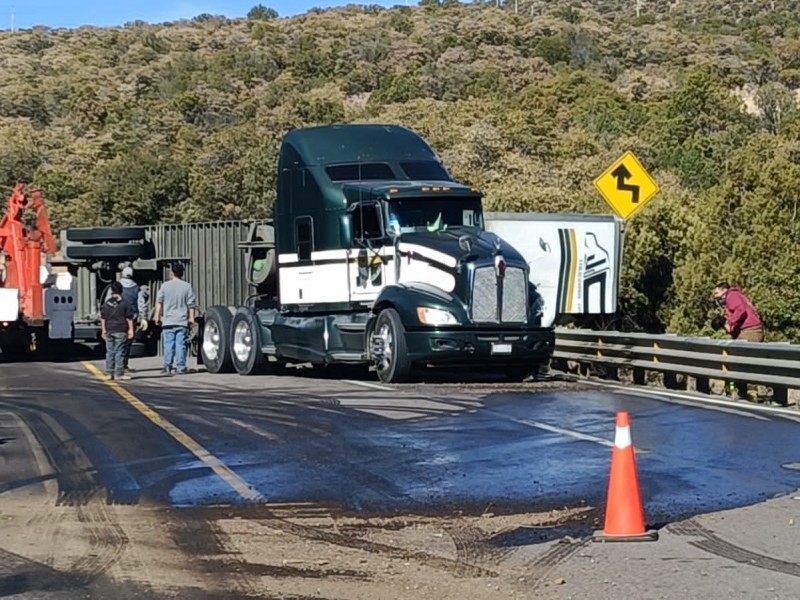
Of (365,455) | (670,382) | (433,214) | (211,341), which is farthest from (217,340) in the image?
(365,455)

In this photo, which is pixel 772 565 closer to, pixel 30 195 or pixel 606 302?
pixel 606 302

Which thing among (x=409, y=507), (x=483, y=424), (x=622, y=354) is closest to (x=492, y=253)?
(x=622, y=354)

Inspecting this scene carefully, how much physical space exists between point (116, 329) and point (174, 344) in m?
1.38

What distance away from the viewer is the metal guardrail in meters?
15.3

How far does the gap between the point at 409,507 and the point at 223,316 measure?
42.2 feet

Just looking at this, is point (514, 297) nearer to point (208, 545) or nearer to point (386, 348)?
point (386, 348)

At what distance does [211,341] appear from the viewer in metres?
21.5

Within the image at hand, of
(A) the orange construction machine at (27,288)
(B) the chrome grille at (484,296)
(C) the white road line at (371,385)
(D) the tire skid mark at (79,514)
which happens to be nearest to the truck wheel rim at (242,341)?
(C) the white road line at (371,385)

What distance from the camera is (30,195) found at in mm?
25141

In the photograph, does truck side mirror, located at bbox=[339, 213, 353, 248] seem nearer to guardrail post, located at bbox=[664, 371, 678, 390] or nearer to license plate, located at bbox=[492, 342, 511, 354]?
license plate, located at bbox=[492, 342, 511, 354]

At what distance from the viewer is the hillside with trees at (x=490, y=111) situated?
2697 centimetres

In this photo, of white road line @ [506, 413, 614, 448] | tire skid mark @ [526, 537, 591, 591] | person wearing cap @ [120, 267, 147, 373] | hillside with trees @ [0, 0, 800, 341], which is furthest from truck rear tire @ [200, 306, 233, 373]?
tire skid mark @ [526, 537, 591, 591]

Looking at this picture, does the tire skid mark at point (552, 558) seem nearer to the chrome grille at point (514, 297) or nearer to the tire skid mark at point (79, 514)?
the tire skid mark at point (79, 514)

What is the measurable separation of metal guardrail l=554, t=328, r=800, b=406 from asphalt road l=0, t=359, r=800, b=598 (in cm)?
90
